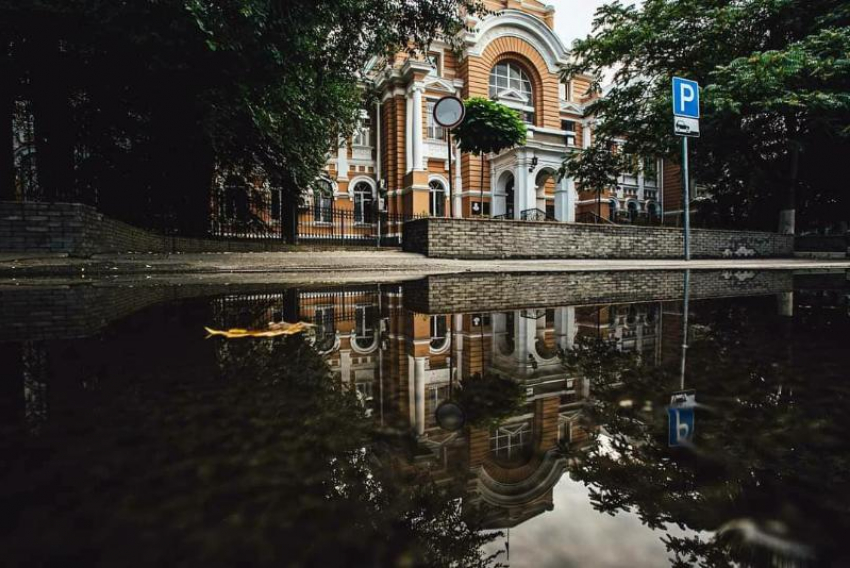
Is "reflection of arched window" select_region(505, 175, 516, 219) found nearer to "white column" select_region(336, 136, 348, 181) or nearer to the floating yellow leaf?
"white column" select_region(336, 136, 348, 181)

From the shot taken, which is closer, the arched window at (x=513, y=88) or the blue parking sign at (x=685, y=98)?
the blue parking sign at (x=685, y=98)

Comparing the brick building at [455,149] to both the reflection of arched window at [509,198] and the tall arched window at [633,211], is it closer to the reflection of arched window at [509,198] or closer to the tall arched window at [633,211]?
the reflection of arched window at [509,198]

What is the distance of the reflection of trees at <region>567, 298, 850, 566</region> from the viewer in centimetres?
56

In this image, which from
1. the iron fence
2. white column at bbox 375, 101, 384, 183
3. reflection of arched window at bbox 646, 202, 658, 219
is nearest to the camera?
the iron fence

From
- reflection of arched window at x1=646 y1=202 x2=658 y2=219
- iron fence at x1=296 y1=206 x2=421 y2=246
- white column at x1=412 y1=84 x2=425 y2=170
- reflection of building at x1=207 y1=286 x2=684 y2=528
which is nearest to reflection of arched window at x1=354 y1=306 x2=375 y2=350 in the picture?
reflection of building at x1=207 y1=286 x2=684 y2=528

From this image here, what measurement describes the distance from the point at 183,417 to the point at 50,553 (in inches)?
19.5

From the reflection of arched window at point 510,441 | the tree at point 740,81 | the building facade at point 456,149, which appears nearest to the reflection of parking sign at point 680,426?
the reflection of arched window at point 510,441

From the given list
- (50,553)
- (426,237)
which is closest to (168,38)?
(426,237)

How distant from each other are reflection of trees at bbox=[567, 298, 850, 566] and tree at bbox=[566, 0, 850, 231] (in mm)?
13827

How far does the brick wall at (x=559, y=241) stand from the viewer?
9.76 m

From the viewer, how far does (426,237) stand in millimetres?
9570

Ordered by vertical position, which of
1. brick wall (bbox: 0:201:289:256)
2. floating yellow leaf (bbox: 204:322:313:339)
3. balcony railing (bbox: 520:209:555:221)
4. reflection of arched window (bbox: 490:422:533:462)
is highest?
balcony railing (bbox: 520:209:555:221)

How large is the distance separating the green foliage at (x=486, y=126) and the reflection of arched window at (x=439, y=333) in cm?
1379

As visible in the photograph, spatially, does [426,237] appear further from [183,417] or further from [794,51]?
[794,51]
